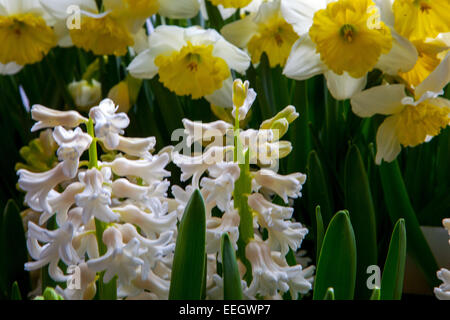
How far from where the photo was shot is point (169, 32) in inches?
34.5

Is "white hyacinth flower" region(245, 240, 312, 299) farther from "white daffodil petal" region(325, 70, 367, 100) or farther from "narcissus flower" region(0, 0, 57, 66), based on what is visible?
"narcissus flower" region(0, 0, 57, 66)

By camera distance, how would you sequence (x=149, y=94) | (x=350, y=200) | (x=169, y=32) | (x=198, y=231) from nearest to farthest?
(x=198, y=231) → (x=350, y=200) → (x=169, y=32) → (x=149, y=94)

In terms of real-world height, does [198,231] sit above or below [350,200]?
above

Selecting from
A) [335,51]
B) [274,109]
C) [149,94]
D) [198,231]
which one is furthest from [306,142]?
[198,231]

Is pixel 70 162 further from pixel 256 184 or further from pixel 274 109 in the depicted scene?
pixel 274 109

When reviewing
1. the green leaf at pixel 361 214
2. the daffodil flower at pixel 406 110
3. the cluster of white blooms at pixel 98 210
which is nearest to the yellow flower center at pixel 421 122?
the daffodil flower at pixel 406 110

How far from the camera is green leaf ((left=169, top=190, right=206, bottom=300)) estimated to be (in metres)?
0.44

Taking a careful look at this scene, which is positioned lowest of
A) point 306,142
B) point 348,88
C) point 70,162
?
point 306,142

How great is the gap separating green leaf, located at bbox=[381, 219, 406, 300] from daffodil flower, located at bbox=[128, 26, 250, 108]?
0.41 meters

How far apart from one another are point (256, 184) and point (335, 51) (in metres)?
0.33


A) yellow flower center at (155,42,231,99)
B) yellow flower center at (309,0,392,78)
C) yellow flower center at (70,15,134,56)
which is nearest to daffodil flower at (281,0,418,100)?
yellow flower center at (309,0,392,78)

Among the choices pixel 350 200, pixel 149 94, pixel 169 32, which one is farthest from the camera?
pixel 149 94

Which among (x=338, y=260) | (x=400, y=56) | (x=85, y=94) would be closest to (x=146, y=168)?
(x=338, y=260)

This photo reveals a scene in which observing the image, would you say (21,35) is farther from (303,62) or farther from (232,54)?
(303,62)
